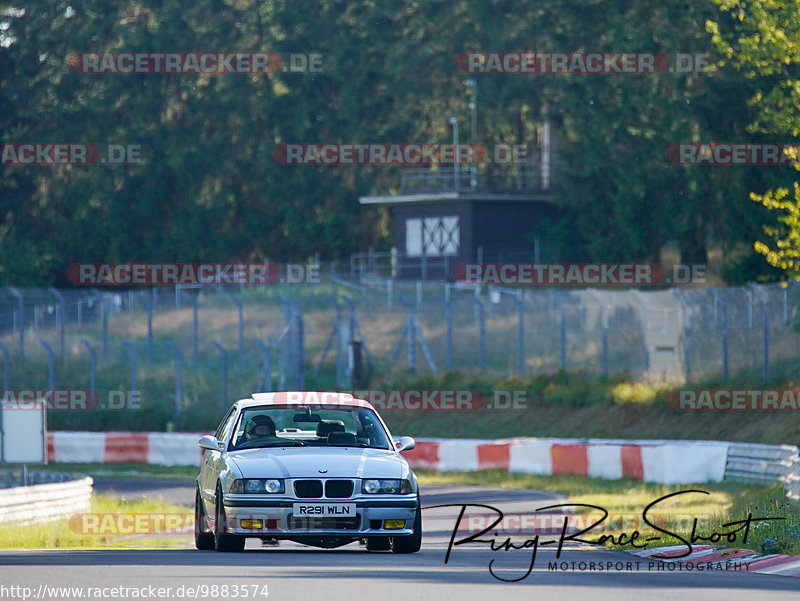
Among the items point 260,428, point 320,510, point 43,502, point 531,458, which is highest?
point 260,428

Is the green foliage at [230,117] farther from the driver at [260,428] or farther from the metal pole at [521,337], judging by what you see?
the driver at [260,428]

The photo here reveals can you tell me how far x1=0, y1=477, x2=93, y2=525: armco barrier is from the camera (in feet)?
58.2

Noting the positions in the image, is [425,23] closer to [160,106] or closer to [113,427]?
[160,106]

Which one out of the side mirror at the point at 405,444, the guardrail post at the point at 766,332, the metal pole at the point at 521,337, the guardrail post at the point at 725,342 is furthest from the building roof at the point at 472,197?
the side mirror at the point at 405,444

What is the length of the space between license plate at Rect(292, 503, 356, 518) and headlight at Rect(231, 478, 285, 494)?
210mm

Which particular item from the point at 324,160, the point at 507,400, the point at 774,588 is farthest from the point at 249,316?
the point at 774,588

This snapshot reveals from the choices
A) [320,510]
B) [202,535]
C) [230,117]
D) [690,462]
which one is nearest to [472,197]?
[230,117]

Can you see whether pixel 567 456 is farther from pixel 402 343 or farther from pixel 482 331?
pixel 402 343

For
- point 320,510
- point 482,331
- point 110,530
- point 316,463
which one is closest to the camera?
point 320,510

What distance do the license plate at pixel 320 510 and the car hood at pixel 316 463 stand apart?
0.24 meters

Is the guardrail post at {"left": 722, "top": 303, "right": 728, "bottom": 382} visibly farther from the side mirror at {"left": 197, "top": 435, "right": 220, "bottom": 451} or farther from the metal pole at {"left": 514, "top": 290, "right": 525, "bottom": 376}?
the side mirror at {"left": 197, "top": 435, "right": 220, "bottom": 451}

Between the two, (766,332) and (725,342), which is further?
(725,342)

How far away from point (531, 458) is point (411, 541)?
15269 millimetres

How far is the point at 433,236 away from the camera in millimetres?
62438
